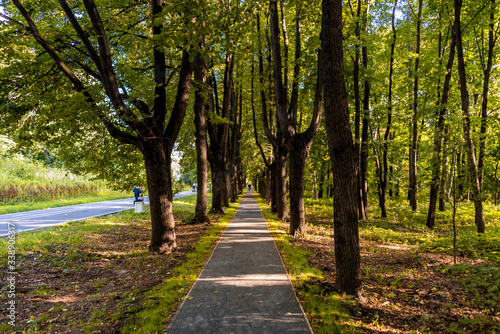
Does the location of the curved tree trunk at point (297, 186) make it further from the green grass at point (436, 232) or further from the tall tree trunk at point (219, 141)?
the tall tree trunk at point (219, 141)

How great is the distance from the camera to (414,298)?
470 cm

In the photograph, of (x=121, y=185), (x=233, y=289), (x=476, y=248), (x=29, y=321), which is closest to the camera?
(x=29, y=321)

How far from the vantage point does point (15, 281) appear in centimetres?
506

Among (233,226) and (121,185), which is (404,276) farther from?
(121,185)

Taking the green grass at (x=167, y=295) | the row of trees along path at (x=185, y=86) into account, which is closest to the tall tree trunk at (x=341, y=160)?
the row of trees along path at (x=185, y=86)

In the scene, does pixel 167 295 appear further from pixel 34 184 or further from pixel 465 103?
pixel 34 184

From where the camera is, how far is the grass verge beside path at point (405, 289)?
377 cm

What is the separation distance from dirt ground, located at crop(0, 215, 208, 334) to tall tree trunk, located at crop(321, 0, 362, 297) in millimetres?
3646

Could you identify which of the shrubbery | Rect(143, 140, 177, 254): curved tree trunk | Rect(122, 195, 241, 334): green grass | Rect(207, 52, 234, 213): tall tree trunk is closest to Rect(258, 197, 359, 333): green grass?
Rect(122, 195, 241, 334): green grass

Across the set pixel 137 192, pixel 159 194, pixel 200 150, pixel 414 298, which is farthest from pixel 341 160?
pixel 137 192

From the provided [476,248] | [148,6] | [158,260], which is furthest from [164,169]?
[476,248]

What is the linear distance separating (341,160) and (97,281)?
18.5 ft

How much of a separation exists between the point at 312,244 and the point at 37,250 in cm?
793

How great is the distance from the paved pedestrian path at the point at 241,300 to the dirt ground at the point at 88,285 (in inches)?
37.2
